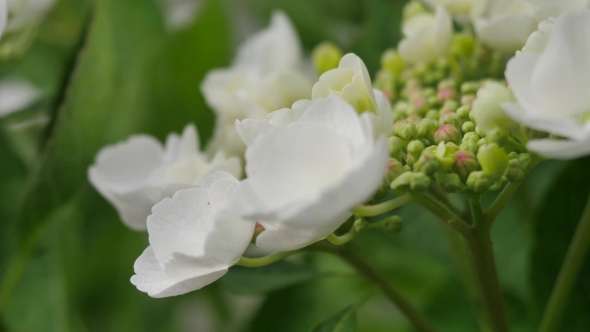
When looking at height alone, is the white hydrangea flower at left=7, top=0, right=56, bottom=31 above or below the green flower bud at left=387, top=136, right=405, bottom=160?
above

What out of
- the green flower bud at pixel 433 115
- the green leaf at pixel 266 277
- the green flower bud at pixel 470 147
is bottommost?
the green leaf at pixel 266 277

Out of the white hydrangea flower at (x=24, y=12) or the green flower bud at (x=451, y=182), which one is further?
the white hydrangea flower at (x=24, y=12)

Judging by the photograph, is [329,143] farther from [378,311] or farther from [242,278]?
[378,311]

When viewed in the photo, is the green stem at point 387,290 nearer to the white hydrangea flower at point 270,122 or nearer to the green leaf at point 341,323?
the green leaf at point 341,323

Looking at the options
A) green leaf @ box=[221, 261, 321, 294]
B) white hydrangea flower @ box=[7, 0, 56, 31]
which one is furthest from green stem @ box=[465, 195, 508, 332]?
white hydrangea flower @ box=[7, 0, 56, 31]

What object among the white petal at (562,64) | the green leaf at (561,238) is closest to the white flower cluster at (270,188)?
the white petal at (562,64)

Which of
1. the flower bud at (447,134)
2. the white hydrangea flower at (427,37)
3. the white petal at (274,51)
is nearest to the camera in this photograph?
the flower bud at (447,134)

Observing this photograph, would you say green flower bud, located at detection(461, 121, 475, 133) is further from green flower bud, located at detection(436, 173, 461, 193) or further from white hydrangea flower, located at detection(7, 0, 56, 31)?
white hydrangea flower, located at detection(7, 0, 56, 31)
